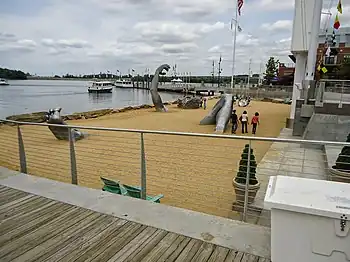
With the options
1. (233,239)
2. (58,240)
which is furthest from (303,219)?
(58,240)

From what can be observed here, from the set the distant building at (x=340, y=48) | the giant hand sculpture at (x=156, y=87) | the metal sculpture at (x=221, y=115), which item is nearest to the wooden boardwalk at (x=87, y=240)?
the metal sculpture at (x=221, y=115)

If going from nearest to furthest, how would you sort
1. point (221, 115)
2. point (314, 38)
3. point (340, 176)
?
point (340, 176), point (314, 38), point (221, 115)

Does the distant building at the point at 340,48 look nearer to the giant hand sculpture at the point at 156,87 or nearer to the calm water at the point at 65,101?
the giant hand sculpture at the point at 156,87

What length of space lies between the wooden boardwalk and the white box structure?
0.46 meters

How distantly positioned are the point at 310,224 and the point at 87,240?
1790 millimetres

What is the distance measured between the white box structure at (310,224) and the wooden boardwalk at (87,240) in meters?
0.46

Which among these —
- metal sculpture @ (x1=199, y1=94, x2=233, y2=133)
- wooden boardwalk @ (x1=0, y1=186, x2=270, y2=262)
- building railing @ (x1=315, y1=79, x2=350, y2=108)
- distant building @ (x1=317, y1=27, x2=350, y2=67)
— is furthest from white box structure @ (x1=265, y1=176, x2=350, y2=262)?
distant building @ (x1=317, y1=27, x2=350, y2=67)

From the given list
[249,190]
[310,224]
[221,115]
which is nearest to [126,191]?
[249,190]

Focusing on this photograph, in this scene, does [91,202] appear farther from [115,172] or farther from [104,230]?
[115,172]

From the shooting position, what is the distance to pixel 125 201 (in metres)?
3.24

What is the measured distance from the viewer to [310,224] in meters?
1.73

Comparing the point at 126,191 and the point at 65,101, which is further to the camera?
the point at 65,101

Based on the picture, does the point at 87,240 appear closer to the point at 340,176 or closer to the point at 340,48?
the point at 340,176

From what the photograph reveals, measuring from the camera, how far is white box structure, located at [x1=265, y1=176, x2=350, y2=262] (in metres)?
1.68
